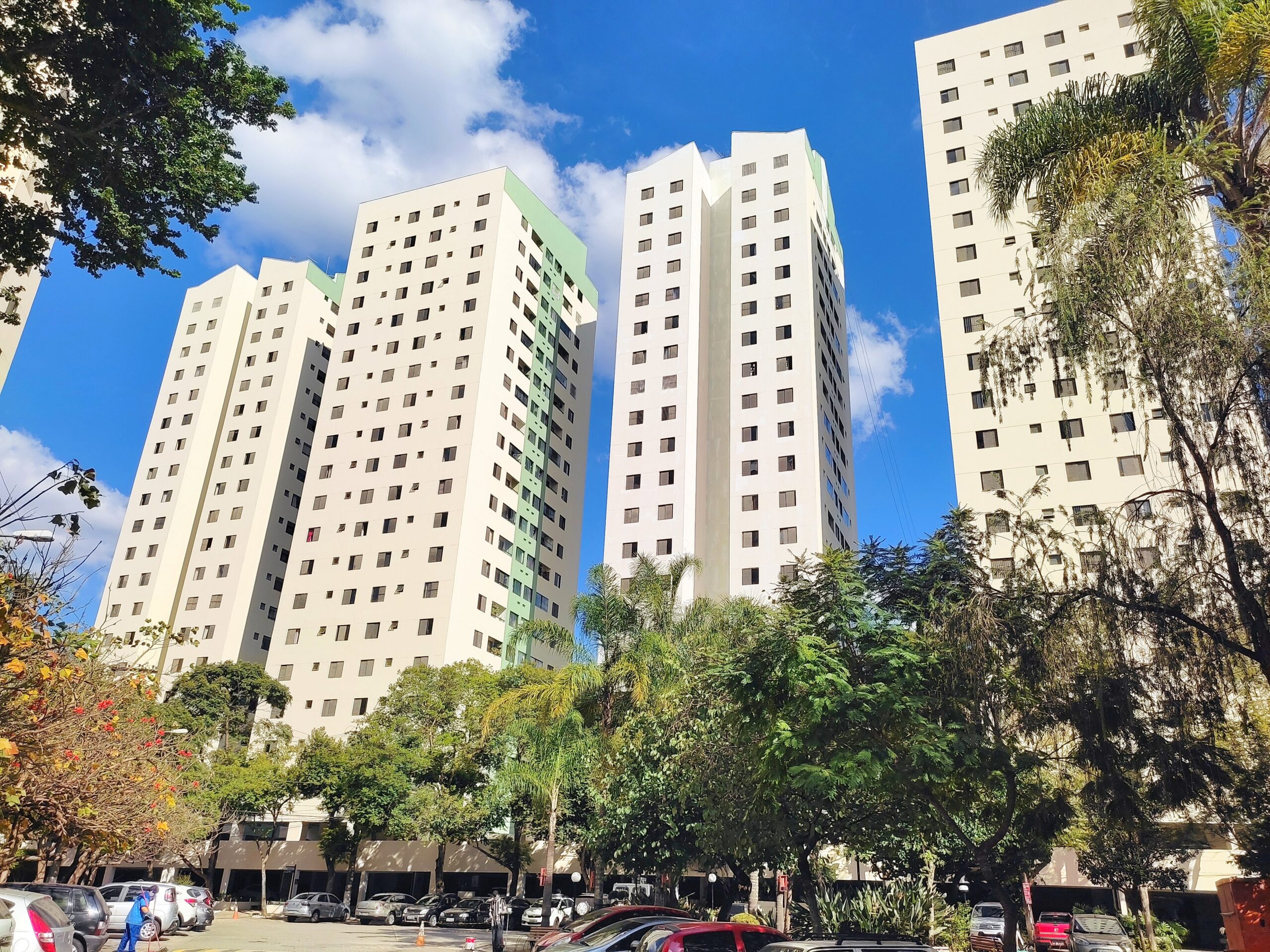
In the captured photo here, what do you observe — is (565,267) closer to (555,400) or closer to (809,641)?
(555,400)

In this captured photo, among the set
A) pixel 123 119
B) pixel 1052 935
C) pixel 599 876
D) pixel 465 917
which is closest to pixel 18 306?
pixel 123 119

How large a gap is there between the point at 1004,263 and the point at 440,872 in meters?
46.0

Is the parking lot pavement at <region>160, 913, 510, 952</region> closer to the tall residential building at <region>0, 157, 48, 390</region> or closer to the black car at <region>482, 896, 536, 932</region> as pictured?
the black car at <region>482, 896, 536, 932</region>

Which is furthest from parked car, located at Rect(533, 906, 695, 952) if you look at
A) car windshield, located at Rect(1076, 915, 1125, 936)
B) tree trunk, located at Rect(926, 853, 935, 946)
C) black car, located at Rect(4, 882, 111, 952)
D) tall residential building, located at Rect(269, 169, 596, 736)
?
tall residential building, located at Rect(269, 169, 596, 736)

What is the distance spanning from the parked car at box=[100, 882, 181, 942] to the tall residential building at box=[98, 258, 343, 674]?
3979cm

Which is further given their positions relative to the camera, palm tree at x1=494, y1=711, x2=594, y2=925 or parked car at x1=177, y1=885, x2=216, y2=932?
parked car at x1=177, y1=885, x2=216, y2=932

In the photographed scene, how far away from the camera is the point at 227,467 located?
79.2m

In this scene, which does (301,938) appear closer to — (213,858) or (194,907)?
(194,907)

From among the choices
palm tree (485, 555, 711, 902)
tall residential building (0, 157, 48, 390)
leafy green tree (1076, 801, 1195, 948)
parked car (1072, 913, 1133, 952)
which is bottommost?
parked car (1072, 913, 1133, 952)

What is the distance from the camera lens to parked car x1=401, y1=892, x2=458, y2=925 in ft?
146

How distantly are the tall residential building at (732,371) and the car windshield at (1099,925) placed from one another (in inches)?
1081

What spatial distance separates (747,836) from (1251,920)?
403 inches

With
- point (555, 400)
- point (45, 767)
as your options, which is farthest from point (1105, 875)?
point (555, 400)

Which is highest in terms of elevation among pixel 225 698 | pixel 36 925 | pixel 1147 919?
pixel 225 698
